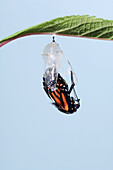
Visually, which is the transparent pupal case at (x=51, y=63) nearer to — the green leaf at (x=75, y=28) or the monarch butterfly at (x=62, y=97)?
the monarch butterfly at (x=62, y=97)

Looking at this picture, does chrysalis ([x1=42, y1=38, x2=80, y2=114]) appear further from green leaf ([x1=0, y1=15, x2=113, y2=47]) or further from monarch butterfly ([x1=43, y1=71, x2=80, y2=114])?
green leaf ([x1=0, y1=15, x2=113, y2=47])

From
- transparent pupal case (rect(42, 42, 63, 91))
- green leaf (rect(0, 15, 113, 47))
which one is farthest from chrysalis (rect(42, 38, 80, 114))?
green leaf (rect(0, 15, 113, 47))

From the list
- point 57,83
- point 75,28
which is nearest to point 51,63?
point 57,83

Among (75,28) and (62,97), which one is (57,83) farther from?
(75,28)

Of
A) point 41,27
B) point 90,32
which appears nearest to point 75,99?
point 90,32

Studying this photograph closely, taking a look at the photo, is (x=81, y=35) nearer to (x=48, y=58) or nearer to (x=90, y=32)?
(x=90, y=32)

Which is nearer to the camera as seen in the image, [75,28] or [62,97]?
[75,28]
